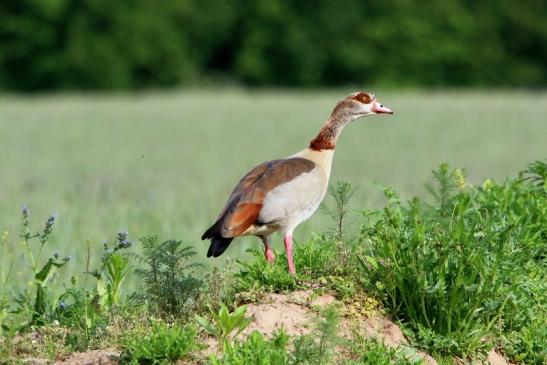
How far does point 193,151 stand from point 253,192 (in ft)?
59.7

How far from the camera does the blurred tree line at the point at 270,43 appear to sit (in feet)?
200

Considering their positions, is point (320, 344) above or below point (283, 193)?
below

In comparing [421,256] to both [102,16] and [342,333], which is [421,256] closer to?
[342,333]


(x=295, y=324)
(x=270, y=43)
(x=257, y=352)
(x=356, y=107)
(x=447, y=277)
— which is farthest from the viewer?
(x=270, y=43)

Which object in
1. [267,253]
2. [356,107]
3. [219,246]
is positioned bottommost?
[267,253]

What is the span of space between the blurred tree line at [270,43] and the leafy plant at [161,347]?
54645mm

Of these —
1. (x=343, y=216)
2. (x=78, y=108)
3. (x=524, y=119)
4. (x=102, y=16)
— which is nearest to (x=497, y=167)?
(x=524, y=119)

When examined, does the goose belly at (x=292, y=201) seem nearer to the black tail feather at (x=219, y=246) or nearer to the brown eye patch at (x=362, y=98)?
the black tail feather at (x=219, y=246)

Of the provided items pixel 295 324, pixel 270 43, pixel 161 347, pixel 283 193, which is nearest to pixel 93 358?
pixel 161 347

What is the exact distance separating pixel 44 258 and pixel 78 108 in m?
28.9

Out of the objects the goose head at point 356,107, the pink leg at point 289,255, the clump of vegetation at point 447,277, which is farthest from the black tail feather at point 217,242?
the goose head at point 356,107

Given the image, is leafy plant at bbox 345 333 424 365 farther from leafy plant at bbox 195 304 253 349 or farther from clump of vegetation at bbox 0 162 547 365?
leafy plant at bbox 195 304 253 349

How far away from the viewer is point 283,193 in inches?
254

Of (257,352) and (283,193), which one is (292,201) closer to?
(283,193)
